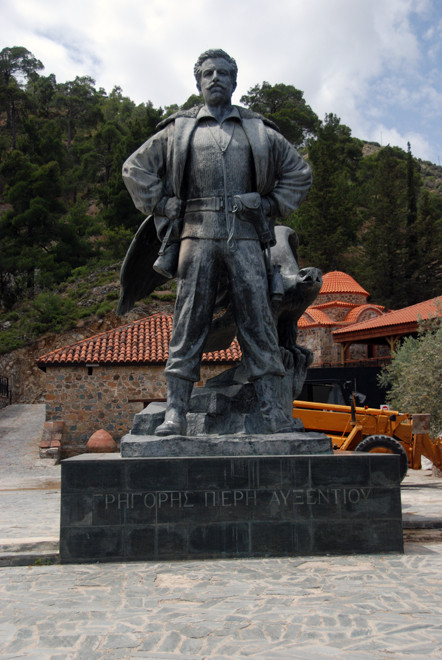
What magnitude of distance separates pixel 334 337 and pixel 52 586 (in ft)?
88.3

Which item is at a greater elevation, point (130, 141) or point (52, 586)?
point (130, 141)

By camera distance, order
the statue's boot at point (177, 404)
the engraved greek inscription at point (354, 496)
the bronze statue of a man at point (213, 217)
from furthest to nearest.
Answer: the bronze statue of a man at point (213, 217)
the statue's boot at point (177, 404)
the engraved greek inscription at point (354, 496)

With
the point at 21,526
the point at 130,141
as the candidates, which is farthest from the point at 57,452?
the point at 130,141

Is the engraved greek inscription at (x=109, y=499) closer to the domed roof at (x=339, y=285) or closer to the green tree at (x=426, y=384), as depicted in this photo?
the green tree at (x=426, y=384)

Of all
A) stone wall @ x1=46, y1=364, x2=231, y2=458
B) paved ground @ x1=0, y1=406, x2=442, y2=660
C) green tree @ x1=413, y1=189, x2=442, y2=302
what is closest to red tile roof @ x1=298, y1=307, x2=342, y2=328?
green tree @ x1=413, y1=189, x2=442, y2=302

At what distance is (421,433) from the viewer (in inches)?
447

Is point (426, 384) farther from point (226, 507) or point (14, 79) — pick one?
point (14, 79)

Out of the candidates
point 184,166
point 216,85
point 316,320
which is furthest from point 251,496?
point 316,320

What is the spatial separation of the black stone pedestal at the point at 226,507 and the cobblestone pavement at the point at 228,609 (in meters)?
0.12

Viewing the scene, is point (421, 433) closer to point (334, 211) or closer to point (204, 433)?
point (204, 433)

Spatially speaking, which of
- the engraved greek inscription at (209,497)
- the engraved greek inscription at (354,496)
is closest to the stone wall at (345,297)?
the engraved greek inscription at (354,496)

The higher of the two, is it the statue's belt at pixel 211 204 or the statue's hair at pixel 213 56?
the statue's hair at pixel 213 56

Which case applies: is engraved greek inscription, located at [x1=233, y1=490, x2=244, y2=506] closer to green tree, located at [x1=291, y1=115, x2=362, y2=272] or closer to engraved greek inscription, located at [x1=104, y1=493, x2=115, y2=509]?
engraved greek inscription, located at [x1=104, y1=493, x2=115, y2=509]

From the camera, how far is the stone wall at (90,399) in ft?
57.3
